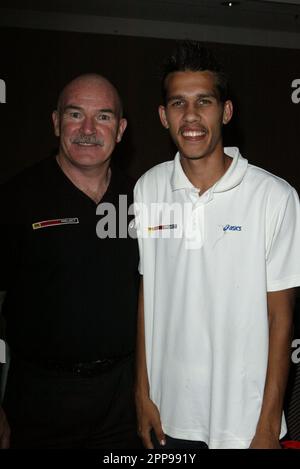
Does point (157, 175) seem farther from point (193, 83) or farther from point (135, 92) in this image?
point (135, 92)

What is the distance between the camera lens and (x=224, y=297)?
61.2 inches

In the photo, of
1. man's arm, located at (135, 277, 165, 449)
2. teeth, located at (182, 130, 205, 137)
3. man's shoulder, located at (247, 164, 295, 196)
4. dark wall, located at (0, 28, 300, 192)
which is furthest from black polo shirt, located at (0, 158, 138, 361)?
dark wall, located at (0, 28, 300, 192)

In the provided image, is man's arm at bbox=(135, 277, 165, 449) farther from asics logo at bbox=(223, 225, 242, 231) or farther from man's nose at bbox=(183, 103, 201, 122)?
man's nose at bbox=(183, 103, 201, 122)

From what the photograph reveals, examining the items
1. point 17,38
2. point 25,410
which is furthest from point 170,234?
point 17,38

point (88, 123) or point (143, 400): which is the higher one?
point (88, 123)

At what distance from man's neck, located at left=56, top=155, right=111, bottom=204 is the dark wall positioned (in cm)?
222

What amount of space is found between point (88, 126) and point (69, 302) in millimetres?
A: 631

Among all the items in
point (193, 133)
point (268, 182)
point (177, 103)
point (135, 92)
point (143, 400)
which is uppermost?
point (135, 92)

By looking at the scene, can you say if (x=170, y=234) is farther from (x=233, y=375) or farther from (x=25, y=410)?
(x=25, y=410)

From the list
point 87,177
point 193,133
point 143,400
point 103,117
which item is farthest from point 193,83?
point 143,400

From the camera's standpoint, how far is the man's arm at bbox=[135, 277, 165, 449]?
1701 millimetres

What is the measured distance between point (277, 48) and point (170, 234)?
3.46m

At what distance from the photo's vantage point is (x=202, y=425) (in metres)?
1.61

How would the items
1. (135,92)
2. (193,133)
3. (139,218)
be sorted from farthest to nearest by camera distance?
1. (135,92)
2. (139,218)
3. (193,133)
